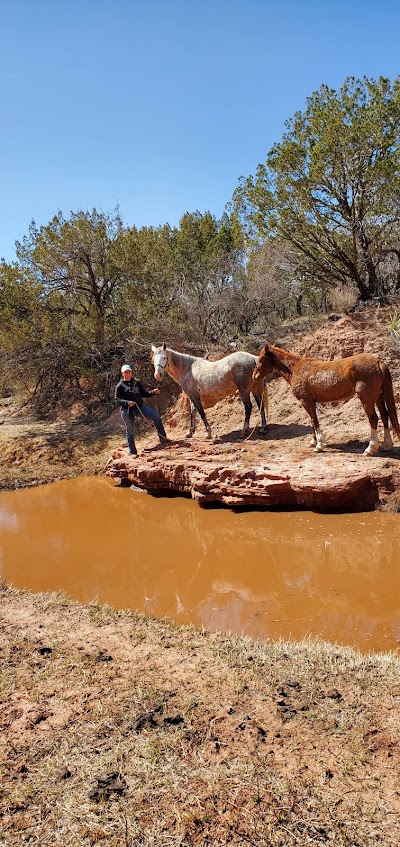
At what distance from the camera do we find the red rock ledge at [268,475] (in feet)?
22.7

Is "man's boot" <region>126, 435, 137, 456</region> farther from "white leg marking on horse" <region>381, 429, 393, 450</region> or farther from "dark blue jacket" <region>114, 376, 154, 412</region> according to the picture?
"white leg marking on horse" <region>381, 429, 393, 450</region>

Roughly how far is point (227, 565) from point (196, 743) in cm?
324

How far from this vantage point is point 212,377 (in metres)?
10.1

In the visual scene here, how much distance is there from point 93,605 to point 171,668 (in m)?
1.60

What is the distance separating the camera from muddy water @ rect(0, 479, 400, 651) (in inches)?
177

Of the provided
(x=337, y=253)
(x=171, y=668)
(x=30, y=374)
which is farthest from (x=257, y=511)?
(x=30, y=374)

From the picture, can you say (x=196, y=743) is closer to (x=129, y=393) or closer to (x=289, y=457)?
(x=289, y=457)

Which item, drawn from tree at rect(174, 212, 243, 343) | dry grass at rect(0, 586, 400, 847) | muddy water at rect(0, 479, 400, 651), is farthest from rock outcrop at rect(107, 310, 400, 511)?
dry grass at rect(0, 586, 400, 847)

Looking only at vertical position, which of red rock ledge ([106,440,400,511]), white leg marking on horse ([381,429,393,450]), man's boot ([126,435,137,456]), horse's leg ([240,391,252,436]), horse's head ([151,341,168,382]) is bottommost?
Answer: red rock ledge ([106,440,400,511])

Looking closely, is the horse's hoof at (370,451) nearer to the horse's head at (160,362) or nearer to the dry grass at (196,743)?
the dry grass at (196,743)

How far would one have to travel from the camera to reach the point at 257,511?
25.0 ft

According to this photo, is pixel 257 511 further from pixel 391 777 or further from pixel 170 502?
pixel 391 777

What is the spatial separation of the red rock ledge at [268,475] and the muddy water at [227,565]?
0.28m

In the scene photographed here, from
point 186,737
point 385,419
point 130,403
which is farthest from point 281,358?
point 186,737
